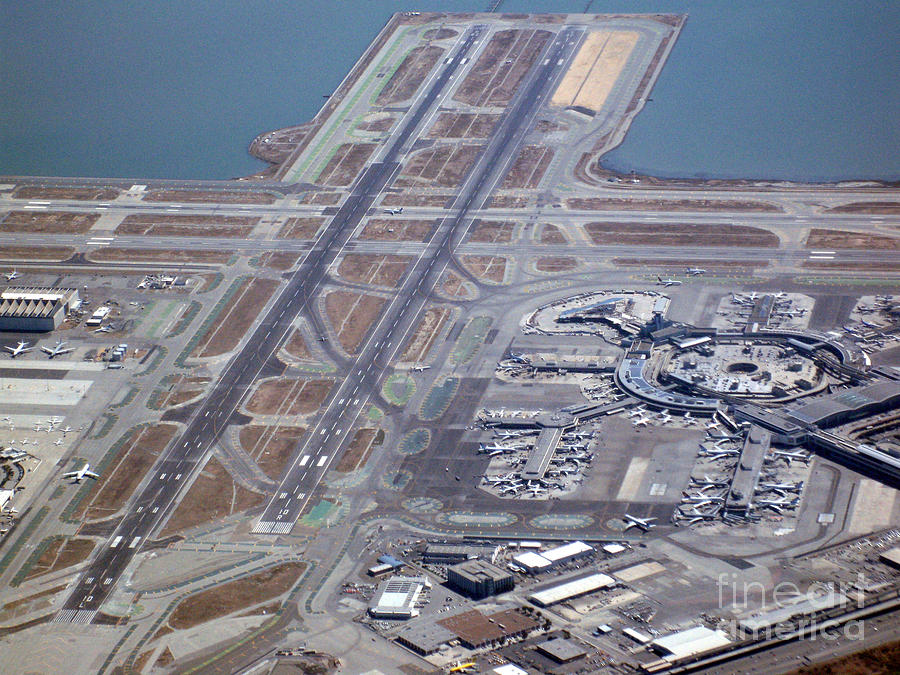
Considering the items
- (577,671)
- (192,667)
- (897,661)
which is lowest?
(192,667)

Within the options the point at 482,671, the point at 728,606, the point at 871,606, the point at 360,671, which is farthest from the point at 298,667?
the point at 871,606

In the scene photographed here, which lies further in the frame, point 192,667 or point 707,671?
point 192,667

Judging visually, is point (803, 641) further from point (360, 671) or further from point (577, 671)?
point (360, 671)

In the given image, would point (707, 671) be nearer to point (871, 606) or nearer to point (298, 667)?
point (871, 606)

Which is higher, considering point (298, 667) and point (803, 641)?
point (803, 641)

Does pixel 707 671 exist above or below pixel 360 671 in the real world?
above

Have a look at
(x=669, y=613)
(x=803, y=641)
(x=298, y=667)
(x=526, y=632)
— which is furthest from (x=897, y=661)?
(x=298, y=667)
